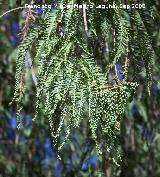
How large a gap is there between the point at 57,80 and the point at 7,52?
2032mm

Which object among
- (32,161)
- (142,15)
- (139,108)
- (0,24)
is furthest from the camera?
(0,24)

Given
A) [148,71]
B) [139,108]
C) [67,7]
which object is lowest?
[139,108]

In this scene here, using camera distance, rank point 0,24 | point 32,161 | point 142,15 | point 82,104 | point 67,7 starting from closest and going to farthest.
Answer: point 82,104, point 67,7, point 142,15, point 32,161, point 0,24

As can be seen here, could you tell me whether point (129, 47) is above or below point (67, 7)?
below

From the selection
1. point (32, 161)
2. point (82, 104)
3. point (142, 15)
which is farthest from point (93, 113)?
point (32, 161)

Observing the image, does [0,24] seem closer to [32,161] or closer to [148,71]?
[32,161]

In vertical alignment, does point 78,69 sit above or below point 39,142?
above

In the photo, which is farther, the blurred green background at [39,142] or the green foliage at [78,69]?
the blurred green background at [39,142]

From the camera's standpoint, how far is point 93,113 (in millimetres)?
1121

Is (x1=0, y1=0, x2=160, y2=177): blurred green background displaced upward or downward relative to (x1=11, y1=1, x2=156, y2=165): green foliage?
downward

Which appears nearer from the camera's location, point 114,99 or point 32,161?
point 114,99

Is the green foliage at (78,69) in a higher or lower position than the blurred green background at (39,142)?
higher

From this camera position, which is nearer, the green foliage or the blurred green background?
the green foliage

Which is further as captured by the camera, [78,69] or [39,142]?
[39,142]
